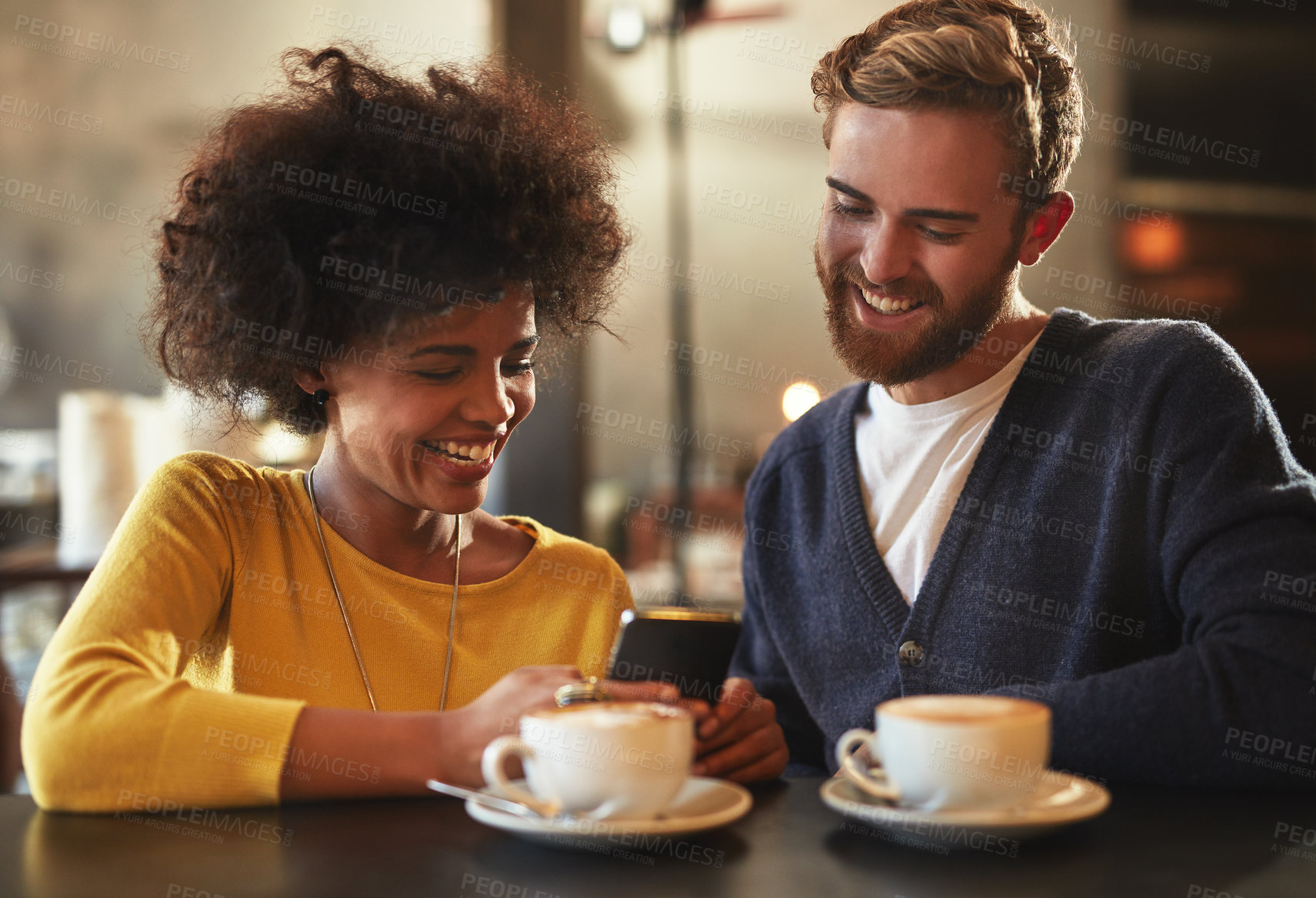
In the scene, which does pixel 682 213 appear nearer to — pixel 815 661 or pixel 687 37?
pixel 687 37

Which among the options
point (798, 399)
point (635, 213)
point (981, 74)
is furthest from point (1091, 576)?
point (635, 213)

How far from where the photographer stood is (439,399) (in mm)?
1227

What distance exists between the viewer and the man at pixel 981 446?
4.18 feet

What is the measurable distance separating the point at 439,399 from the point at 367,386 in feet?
0.31

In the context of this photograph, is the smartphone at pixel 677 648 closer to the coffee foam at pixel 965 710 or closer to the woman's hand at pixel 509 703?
the woman's hand at pixel 509 703

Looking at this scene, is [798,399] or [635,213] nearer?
[798,399]

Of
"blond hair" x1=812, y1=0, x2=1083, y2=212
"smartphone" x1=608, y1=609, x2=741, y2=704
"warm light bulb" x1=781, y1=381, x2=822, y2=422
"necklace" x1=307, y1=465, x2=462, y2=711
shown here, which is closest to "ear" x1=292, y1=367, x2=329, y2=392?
"necklace" x1=307, y1=465, x2=462, y2=711

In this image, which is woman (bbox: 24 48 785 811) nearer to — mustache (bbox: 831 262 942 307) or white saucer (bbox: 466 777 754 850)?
white saucer (bbox: 466 777 754 850)

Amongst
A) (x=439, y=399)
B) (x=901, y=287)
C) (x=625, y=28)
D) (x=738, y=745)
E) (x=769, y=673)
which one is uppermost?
(x=625, y=28)

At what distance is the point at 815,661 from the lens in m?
1.52

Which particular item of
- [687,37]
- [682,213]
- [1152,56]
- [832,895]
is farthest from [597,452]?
[832,895]

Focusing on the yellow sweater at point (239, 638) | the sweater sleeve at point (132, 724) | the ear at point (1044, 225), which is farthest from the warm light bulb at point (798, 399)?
the sweater sleeve at point (132, 724)

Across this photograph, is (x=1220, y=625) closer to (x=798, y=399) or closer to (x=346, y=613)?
(x=346, y=613)

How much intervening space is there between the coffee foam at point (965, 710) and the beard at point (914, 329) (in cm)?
73
